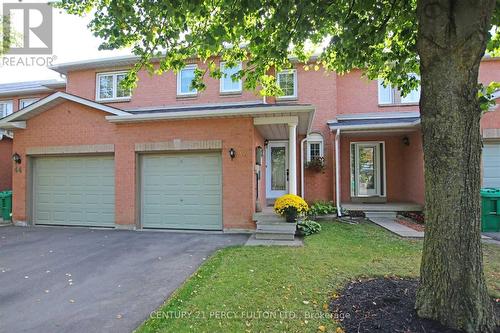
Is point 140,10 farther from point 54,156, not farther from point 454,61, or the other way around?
point 54,156

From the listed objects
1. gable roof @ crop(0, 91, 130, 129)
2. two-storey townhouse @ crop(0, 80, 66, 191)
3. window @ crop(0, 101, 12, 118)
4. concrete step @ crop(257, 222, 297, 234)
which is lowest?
concrete step @ crop(257, 222, 297, 234)

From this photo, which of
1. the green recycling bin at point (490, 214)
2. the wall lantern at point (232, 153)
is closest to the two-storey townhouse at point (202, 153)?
the wall lantern at point (232, 153)

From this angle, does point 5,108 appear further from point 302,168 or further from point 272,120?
point 302,168

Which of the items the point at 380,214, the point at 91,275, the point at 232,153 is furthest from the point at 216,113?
the point at 380,214

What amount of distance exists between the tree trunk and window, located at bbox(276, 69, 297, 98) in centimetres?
1017

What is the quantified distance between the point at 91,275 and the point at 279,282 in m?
3.36

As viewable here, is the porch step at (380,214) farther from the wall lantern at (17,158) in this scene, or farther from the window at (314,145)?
the wall lantern at (17,158)

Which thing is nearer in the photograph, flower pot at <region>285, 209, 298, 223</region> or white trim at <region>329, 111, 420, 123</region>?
flower pot at <region>285, 209, 298, 223</region>

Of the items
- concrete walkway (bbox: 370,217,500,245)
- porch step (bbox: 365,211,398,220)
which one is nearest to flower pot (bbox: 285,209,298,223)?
concrete walkway (bbox: 370,217,500,245)

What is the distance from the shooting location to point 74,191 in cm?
998

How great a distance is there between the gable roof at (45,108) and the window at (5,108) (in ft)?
29.9

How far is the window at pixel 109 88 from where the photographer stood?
1355 centimetres

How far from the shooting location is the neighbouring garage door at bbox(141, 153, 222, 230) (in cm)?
910

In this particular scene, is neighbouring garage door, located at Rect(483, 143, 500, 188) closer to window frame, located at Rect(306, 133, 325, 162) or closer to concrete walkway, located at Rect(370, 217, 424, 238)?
concrete walkway, located at Rect(370, 217, 424, 238)
